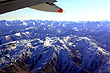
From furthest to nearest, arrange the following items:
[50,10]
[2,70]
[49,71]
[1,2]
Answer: [49,71], [2,70], [50,10], [1,2]

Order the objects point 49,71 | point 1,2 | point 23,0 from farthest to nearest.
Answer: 1. point 49,71
2. point 23,0
3. point 1,2

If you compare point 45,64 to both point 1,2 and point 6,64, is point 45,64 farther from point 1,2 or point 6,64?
point 1,2

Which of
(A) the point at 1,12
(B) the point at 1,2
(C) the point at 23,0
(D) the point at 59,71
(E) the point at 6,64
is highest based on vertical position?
(C) the point at 23,0

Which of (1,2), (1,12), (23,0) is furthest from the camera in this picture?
(23,0)

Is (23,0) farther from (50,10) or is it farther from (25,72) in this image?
(25,72)

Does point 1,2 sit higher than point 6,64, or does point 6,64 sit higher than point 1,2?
point 1,2

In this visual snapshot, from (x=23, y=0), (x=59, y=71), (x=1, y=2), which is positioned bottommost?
(x=59, y=71)

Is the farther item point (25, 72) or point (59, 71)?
point (59, 71)

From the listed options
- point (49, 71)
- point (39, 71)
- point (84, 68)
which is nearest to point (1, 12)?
point (39, 71)

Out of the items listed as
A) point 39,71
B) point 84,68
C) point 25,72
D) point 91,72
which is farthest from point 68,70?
point 25,72
